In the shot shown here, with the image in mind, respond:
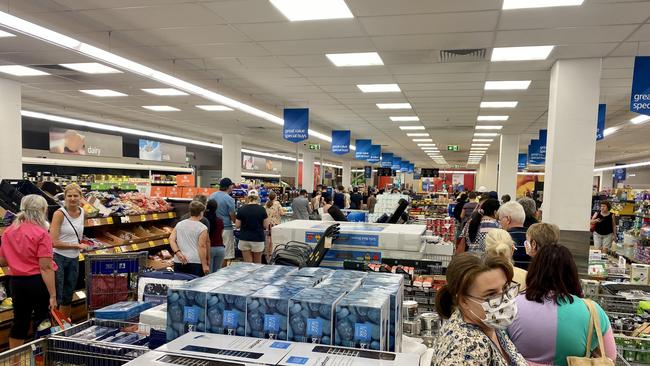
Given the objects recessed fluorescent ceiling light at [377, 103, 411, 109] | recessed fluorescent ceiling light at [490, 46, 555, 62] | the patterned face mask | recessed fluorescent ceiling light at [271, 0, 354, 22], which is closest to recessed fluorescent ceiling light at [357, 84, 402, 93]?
recessed fluorescent ceiling light at [377, 103, 411, 109]

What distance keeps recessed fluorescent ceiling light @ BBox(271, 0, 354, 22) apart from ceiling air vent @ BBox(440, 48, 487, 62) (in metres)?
1.96

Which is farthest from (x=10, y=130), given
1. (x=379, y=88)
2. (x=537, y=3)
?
(x=537, y=3)

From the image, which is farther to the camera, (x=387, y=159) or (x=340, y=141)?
(x=387, y=159)

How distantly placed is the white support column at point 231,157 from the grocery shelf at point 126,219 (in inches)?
351

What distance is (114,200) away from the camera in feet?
24.8

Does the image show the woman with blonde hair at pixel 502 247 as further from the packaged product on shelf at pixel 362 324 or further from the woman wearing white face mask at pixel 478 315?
the packaged product on shelf at pixel 362 324

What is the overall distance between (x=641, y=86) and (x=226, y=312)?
6750 millimetres

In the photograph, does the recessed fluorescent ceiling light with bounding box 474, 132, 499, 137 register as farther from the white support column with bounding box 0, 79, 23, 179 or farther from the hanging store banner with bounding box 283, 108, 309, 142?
the white support column with bounding box 0, 79, 23, 179

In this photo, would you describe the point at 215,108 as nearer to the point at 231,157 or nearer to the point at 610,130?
the point at 231,157

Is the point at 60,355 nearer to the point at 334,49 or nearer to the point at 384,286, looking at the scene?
the point at 384,286

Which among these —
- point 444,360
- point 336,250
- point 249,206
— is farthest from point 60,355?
point 249,206

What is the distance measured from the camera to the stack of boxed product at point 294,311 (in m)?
1.64

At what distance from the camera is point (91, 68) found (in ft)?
26.8

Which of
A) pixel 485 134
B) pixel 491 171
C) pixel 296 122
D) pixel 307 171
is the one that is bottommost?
pixel 307 171
